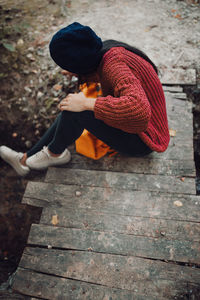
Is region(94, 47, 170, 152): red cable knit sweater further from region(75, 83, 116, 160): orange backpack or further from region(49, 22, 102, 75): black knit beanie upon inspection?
region(75, 83, 116, 160): orange backpack

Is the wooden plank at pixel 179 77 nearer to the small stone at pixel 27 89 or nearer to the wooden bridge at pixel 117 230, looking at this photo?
the wooden bridge at pixel 117 230

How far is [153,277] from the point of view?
183 cm

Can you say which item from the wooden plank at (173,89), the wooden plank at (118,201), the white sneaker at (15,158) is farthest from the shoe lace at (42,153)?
the wooden plank at (173,89)

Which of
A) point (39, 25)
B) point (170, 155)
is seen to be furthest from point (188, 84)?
point (39, 25)

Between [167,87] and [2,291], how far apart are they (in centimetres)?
316

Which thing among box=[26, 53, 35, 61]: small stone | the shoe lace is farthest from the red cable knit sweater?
box=[26, 53, 35, 61]: small stone

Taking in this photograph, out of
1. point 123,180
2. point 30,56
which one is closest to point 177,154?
point 123,180

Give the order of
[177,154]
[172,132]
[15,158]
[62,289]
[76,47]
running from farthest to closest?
[15,158], [172,132], [177,154], [62,289], [76,47]

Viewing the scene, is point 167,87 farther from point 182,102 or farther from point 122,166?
point 122,166

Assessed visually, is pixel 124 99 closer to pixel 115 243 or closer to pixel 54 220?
pixel 115 243

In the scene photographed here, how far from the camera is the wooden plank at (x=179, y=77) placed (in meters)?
3.09

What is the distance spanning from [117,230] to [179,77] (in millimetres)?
2289

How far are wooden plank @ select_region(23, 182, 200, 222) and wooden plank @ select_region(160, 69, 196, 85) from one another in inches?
66.5

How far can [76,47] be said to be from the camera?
1631 mm
